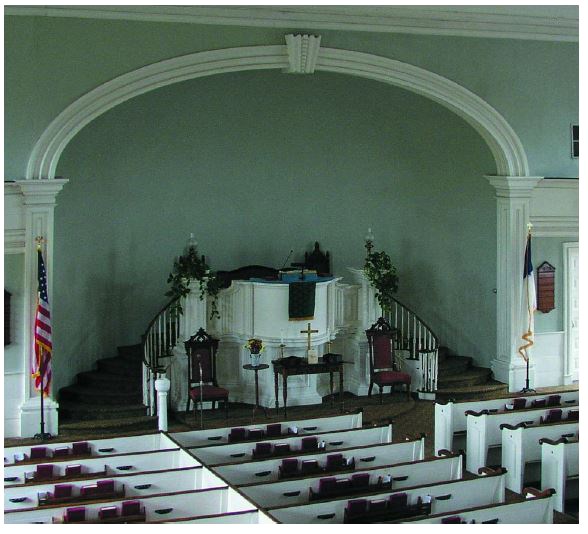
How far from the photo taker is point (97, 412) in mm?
15516

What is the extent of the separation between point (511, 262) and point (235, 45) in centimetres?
560

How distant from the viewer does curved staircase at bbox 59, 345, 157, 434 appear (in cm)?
1527

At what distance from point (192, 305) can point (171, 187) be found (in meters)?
2.60

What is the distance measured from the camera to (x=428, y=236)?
18.8 meters

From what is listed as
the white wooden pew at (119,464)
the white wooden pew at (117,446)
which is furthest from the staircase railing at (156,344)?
the white wooden pew at (119,464)

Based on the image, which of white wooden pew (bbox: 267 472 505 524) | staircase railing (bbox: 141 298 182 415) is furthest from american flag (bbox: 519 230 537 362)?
white wooden pew (bbox: 267 472 505 524)

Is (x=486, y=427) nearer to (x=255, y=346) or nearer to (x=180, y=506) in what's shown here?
(x=255, y=346)

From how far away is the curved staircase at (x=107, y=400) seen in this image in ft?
50.1

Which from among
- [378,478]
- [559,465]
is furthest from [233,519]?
[559,465]

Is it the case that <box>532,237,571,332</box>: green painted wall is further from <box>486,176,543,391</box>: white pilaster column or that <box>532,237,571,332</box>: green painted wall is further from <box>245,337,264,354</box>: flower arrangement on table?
<box>245,337,264,354</box>: flower arrangement on table

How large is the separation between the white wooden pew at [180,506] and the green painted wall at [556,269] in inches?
346

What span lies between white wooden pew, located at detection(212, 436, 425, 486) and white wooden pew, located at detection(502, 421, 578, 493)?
141 centimetres
